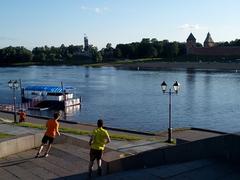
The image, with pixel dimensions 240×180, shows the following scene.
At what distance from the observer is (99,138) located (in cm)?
939

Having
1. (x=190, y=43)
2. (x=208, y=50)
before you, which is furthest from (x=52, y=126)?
(x=190, y=43)

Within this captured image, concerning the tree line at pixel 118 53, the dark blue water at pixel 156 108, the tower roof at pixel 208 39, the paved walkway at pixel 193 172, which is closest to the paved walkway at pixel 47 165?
the paved walkway at pixel 193 172

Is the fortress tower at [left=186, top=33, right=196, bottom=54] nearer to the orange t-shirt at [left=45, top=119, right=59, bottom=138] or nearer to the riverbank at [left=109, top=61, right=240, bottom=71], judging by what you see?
the riverbank at [left=109, top=61, right=240, bottom=71]

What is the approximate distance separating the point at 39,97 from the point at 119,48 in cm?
13305

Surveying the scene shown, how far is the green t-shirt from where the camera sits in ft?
30.8

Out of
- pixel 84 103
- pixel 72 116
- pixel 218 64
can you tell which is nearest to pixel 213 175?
pixel 72 116

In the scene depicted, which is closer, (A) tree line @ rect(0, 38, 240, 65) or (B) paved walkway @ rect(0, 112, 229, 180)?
(B) paved walkway @ rect(0, 112, 229, 180)

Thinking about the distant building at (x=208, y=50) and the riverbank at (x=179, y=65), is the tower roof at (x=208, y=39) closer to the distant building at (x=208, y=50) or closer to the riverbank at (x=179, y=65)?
the distant building at (x=208, y=50)

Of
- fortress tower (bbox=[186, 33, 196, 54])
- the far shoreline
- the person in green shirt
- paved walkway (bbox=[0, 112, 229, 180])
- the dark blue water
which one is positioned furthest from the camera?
fortress tower (bbox=[186, 33, 196, 54])

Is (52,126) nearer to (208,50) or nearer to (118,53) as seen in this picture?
(208,50)

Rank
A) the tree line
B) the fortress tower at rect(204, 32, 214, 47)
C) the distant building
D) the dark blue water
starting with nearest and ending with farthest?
the dark blue water < the distant building < the tree line < the fortress tower at rect(204, 32, 214, 47)

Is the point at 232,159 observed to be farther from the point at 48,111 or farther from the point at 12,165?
the point at 48,111

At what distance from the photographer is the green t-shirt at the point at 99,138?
9383 mm

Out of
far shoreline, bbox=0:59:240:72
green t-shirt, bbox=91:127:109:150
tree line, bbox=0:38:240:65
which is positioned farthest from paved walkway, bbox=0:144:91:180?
tree line, bbox=0:38:240:65
